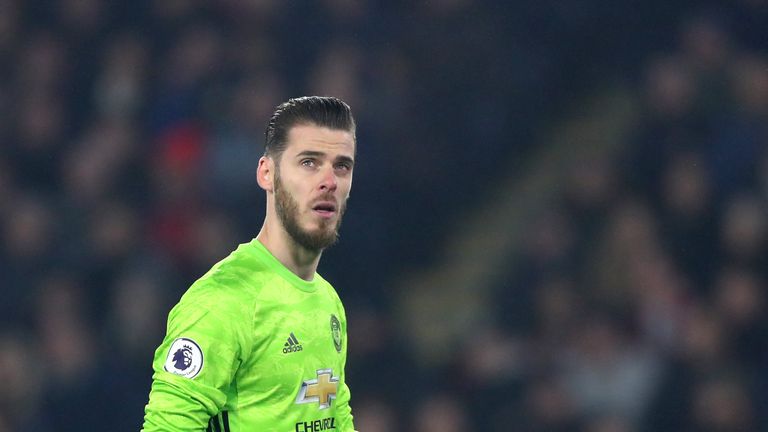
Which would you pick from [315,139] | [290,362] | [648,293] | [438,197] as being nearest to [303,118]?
[315,139]

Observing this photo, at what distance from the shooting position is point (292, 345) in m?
3.41

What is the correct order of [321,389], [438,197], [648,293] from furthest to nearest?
[438,197], [648,293], [321,389]

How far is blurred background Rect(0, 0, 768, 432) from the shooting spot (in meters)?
7.28

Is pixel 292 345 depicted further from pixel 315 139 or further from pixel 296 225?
Answer: pixel 315 139

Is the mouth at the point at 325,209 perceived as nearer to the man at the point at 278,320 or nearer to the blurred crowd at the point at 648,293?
the man at the point at 278,320

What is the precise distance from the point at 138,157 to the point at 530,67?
3084mm

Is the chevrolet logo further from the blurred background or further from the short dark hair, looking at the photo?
the blurred background

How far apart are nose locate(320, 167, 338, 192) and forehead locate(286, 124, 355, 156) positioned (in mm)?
74

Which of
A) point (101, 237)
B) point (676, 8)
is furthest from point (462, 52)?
point (101, 237)

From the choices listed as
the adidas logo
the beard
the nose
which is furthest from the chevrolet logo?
the nose

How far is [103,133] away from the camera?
28.7ft

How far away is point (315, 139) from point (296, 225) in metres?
0.26

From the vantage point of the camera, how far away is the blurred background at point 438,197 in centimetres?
728

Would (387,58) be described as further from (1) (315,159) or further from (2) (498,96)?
(1) (315,159)
